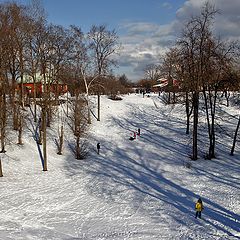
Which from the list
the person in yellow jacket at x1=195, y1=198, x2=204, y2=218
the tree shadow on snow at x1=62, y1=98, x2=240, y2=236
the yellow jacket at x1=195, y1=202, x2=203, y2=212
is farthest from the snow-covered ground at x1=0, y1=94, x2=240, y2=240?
the yellow jacket at x1=195, y1=202, x2=203, y2=212

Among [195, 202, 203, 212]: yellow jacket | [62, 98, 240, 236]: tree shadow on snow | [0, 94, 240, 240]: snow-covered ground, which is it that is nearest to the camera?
[0, 94, 240, 240]: snow-covered ground

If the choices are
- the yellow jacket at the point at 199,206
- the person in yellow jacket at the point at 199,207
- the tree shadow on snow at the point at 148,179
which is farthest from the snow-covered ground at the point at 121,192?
the yellow jacket at the point at 199,206

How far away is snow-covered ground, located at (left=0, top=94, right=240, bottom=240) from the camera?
1412cm

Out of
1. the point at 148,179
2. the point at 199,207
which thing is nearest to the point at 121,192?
the point at 148,179

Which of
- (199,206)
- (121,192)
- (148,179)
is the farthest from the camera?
(148,179)

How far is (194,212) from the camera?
1580 centimetres

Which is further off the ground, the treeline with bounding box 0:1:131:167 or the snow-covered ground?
the treeline with bounding box 0:1:131:167

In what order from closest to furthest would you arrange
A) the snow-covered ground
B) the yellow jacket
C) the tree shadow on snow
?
the snow-covered ground → the yellow jacket → the tree shadow on snow

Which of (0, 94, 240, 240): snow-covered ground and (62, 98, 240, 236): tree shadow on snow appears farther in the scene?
(62, 98, 240, 236): tree shadow on snow

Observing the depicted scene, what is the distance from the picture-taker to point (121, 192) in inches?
766

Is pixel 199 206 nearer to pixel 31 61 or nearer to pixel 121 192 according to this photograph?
pixel 121 192

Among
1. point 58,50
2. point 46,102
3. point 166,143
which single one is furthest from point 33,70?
point 166,143

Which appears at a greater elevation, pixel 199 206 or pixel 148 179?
pixel 199 206

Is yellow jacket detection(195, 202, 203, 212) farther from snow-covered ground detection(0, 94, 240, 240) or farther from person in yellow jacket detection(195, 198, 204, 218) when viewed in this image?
snow-covered ground detection(0, 94, 240, 240)
